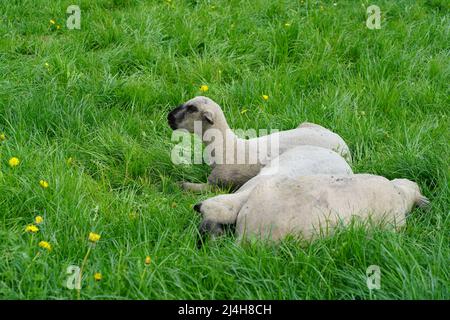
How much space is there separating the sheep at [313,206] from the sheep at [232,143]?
3.25 ft

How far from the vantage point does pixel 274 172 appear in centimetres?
491

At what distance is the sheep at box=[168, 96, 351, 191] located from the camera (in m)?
5.48

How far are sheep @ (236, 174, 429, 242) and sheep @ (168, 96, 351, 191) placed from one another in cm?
99

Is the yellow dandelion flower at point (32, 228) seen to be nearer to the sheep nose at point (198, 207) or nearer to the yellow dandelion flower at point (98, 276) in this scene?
the yellow dandelion flower at point (98, 276)

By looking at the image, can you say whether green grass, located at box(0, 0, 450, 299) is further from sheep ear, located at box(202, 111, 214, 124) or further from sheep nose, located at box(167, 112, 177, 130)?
sheep ear, located at box(202, 111, 214, 124)

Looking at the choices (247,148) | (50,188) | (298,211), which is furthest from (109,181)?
(298,211)

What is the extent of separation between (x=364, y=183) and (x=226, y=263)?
110 cm

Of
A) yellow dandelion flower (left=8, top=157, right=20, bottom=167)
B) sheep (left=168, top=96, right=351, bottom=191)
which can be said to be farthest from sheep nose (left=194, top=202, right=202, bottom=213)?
yellow dandelion flower (left=8, top=157, right=20, bottom=167)

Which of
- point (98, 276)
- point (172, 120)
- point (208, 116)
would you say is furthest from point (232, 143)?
point (98, 276)

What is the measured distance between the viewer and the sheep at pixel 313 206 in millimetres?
4113
